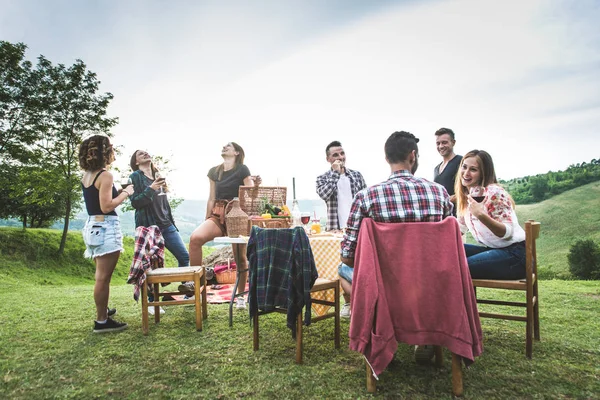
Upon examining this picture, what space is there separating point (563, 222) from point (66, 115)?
54.9 ft

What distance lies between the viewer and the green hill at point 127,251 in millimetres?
8820

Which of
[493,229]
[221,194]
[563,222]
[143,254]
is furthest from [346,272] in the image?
[563,222]

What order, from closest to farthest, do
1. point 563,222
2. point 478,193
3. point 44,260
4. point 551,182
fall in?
point 478,193 < point 563,222 < point 551,182 < point 44,260

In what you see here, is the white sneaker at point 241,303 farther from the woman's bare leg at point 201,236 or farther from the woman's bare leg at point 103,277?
the woman's bare leg at point 103,277

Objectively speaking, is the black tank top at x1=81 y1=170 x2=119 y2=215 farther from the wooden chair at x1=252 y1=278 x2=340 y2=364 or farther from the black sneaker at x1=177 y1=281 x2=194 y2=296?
the wooden chair at x1=252 y1=278 x2=340 y2=364

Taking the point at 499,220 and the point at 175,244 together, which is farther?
the point at 175,244

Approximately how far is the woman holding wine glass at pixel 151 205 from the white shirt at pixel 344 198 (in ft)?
6.29

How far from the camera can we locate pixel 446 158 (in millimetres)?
4691

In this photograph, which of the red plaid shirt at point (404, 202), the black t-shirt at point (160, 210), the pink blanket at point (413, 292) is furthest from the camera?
the black t-shirt at point (160, 210)

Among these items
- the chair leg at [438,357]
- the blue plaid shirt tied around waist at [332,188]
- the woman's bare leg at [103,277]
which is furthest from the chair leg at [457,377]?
the woman's bare leg at [103,277]

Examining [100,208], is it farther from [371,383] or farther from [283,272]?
[371,383]

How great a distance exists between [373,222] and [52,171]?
14.3m

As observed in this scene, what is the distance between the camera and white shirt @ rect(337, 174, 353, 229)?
4.33m

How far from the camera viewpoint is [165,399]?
2.22 metres
